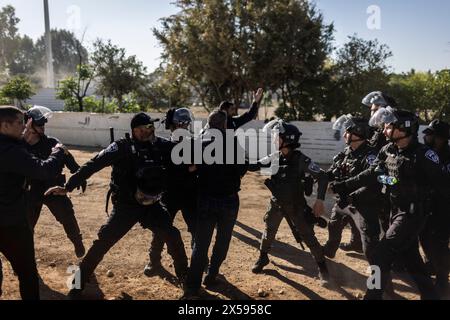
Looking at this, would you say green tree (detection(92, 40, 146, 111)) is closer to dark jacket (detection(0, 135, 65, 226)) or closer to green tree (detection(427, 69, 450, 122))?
green tree (detection(427, 69, 450, 122))

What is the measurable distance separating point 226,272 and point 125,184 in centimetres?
182

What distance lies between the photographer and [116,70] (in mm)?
22766

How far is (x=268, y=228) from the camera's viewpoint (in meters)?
5.14

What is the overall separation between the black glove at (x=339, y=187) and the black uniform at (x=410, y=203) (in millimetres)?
784

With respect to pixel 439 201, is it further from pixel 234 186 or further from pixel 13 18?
pixel 13 18

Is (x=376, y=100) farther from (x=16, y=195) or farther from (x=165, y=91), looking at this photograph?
(x=165, y=91)

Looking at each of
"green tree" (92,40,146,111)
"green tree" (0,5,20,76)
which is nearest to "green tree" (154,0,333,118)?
"green tree" (92,40,146,111)

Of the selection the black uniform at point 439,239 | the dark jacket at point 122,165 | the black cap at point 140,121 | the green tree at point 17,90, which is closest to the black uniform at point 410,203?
the black uniform at point 439,239

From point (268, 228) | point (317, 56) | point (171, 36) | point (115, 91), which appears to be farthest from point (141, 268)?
point (115, 91)

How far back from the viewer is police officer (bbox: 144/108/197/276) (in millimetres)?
4711

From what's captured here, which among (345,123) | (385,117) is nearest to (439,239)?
(385,117)

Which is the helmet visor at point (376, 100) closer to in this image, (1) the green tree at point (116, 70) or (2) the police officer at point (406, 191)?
(2) the police officer at point (406, 191)

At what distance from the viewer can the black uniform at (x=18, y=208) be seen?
3311 millimetres
